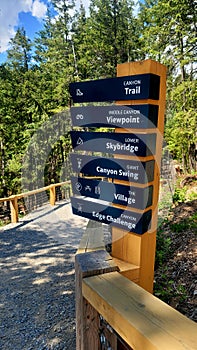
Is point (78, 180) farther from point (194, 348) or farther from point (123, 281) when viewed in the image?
point (194, 348)

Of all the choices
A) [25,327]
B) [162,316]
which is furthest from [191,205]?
[162,316]

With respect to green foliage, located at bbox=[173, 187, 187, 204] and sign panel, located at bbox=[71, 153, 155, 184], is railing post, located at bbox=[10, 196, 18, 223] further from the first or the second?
sign panel, located at bbox=[71, 153, 155, 184]

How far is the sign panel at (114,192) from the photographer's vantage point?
124cm

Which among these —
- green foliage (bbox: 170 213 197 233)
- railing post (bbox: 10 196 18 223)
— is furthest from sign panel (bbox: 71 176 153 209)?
railing post (bbox: 10 196 18 223)

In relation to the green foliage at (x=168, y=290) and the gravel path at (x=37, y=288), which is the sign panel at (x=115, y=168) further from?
the gravel path at (x=37, y=288)

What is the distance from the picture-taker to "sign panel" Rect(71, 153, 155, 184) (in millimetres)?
1215

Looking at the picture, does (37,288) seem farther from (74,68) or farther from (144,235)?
(74,68)

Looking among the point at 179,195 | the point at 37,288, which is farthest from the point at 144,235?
the point at 179,195

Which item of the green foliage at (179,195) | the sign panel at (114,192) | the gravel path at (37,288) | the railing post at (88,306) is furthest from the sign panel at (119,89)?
the green foliage at (179,195)

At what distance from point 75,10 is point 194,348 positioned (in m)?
14.6

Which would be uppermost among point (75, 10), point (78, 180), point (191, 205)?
point (75, 10)

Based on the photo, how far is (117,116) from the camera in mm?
1295

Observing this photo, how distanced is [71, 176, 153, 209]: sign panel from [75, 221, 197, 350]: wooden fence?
297 millimetres

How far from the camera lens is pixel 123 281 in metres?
1.01
